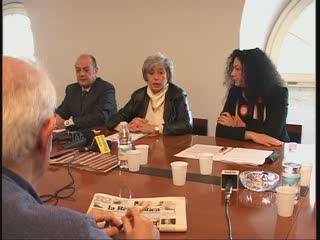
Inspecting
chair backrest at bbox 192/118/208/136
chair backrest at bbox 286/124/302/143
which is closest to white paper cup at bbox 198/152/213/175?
chair backrest at bbox 286/124/302/143

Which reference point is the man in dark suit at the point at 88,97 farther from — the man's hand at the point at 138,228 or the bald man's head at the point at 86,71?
the man's hand at the point at 138,228

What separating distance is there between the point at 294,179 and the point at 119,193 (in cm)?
66

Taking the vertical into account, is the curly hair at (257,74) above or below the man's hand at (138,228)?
above

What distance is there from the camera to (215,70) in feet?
12.6

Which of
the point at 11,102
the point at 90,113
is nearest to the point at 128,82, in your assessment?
the point at 90,113

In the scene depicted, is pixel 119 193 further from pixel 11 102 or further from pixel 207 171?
pixel 11 102

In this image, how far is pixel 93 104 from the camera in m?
3.47

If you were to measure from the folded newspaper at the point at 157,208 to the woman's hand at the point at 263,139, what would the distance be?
3.20ft

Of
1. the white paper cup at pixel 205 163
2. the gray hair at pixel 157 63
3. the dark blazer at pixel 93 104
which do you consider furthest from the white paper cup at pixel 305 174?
the dark blazer at pixel 93 104

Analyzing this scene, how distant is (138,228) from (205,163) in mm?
672

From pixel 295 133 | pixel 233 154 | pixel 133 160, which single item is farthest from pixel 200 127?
pixel 133 160

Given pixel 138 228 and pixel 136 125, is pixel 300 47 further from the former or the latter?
pixel 138 228

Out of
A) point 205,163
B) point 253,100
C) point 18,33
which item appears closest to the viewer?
point 205,163

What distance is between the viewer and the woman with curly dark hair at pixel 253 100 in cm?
246
